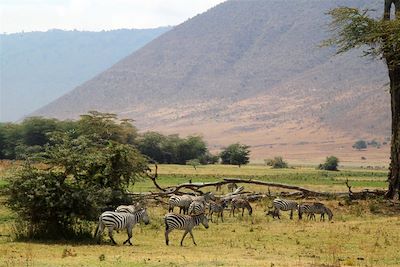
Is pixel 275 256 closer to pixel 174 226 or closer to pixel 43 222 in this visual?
pixel 174 226

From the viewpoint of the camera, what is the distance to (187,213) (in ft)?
102

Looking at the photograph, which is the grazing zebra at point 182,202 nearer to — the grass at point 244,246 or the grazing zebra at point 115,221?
the grass at point 244,246

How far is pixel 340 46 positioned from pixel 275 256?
64.5 ft

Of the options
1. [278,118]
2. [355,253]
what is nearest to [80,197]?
[355,253]

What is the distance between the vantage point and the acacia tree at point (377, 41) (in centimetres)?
3391

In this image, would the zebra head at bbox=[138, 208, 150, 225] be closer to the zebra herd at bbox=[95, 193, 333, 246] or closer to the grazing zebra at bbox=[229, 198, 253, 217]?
the zebra herd at bbox=[95, 193, 333, 246]

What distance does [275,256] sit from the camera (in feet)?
65.8

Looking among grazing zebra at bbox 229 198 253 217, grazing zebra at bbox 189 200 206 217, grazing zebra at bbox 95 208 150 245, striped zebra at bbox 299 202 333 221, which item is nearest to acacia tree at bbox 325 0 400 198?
striped zebra at bbox 299 202 333 221

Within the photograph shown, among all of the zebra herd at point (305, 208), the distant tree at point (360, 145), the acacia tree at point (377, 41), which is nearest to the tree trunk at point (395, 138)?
the acacia tree at point (377, 41)

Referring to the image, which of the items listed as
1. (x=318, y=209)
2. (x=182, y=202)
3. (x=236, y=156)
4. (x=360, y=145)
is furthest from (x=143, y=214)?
(x=360, y=145)

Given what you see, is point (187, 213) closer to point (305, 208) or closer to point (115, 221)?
point (305, 208)

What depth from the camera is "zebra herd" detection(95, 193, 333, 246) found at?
884 inches

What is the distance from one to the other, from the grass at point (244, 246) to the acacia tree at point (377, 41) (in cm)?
465

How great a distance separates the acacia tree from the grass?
4652 millimetres
